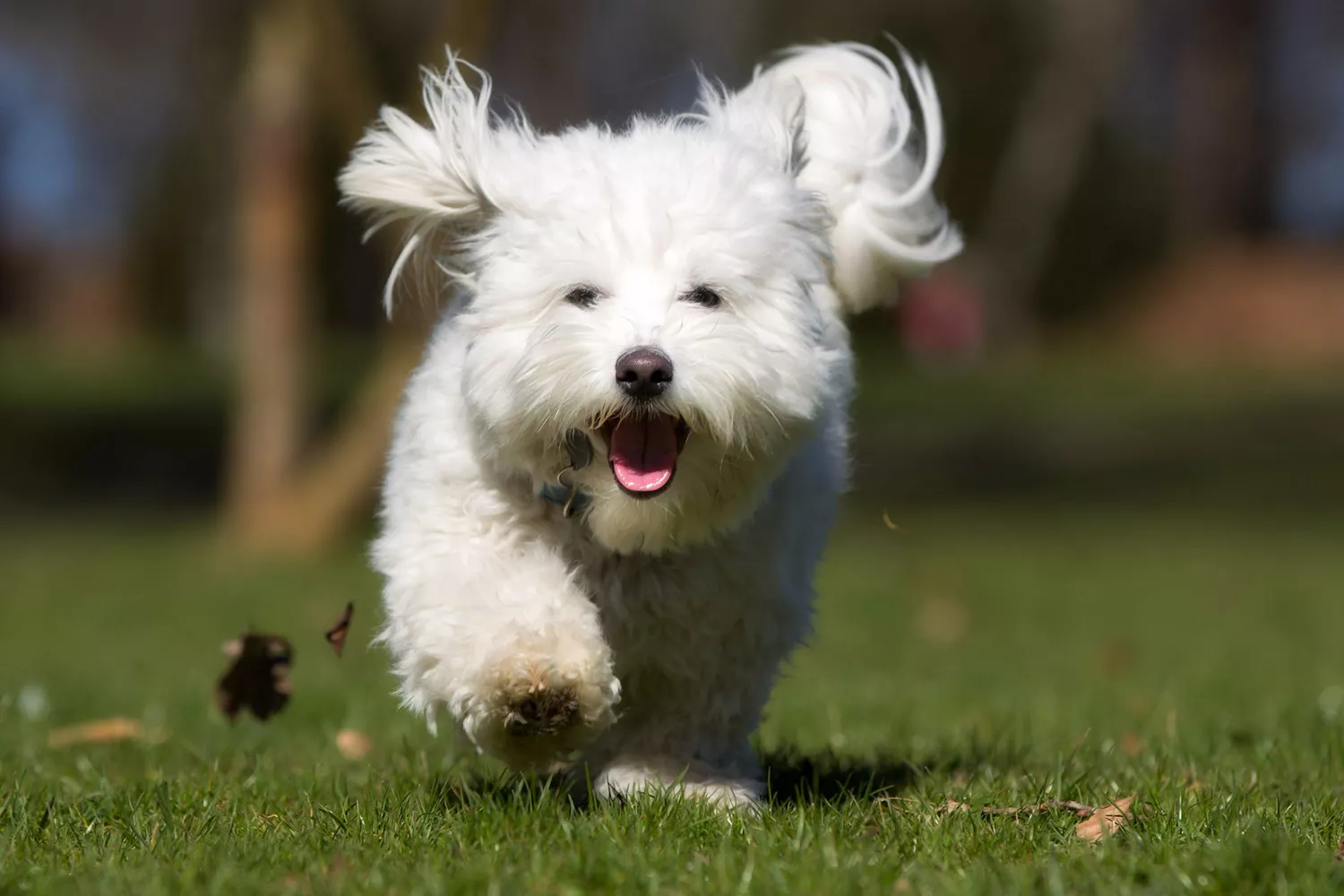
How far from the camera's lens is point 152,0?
92.1 feet

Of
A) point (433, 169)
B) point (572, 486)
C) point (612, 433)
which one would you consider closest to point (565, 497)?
point (572, 486)

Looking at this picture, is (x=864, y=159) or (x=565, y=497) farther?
(x=864, y=159)

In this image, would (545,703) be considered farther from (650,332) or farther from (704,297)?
(704,297)

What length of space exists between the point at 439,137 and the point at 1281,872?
2409 mm

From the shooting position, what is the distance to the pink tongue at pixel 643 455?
379 centimetres

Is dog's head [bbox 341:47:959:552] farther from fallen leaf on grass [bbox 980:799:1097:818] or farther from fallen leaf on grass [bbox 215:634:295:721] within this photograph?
fallen leaf on grass [bbox 215:634:295:721]

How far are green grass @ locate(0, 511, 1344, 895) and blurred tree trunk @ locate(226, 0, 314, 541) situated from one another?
4.75 ft

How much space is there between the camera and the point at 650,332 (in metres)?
3.72

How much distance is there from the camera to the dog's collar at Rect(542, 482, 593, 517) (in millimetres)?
4023

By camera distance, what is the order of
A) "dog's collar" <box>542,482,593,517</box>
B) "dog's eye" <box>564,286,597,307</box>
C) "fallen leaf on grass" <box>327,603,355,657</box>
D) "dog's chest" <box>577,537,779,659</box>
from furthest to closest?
1. "fallen leaf on grass" <box>327,603,355,657</box>
2. "dog's chest" <box>577,537,779,659</box>
3. "dog's collar" <box>542,482,593,517</box>
4. "dog's eye" <box>564,286,597,307</box>

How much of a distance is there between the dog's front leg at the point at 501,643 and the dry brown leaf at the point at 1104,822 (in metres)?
1.02

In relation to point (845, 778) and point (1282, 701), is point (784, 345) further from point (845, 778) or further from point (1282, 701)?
point (1282, 701)

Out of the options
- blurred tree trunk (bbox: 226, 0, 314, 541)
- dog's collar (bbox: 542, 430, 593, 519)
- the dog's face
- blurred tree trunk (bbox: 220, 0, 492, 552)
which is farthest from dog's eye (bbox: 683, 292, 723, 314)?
blurred tree trunk (bbox: 226, 0, 314, 541)

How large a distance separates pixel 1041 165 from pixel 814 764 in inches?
1087
